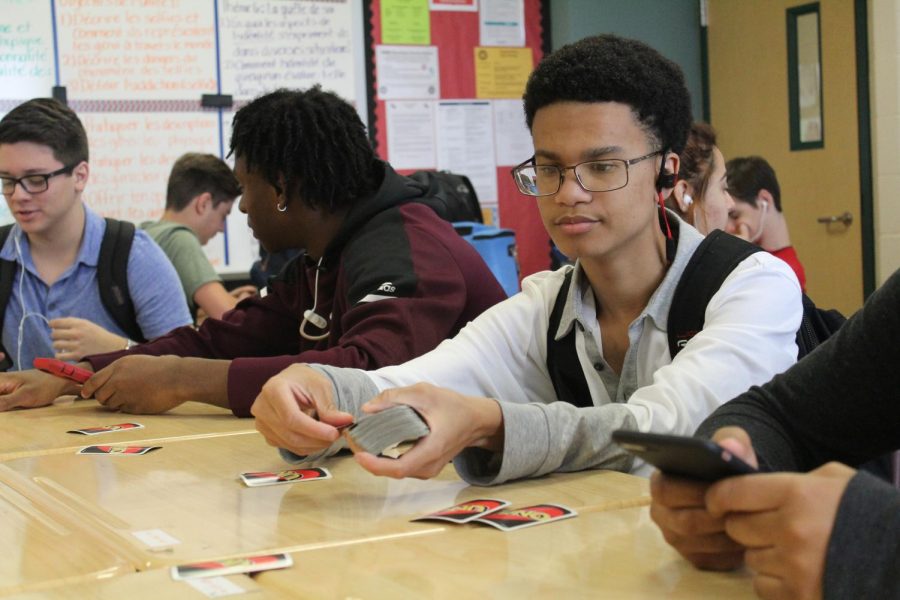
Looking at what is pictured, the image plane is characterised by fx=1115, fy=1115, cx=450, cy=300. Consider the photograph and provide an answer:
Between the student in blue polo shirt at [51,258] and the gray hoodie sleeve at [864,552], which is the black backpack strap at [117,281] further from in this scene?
the gray hoodie sleeve at [864,552]

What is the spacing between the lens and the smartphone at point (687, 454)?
843 mm

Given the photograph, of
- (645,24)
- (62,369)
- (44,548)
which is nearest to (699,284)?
(44,548)

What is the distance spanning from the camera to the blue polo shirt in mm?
2893

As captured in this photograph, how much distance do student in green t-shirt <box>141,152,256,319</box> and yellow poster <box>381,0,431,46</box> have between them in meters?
1.14

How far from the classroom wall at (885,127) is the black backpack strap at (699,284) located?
354 cm

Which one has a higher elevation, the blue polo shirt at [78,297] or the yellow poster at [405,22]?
the yellow poster at [405,22]

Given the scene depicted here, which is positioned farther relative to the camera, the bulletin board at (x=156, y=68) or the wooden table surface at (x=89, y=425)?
the bulletin board at (x=156, y=68)

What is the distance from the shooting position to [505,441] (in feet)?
4.17

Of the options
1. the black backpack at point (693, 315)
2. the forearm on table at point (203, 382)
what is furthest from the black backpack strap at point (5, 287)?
the black backpack at point (693, 315)

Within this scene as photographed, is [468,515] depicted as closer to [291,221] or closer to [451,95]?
[291,221]

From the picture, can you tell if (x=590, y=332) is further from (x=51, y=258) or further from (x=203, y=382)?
(x=51, y=258)

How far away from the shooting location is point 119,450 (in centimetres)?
164

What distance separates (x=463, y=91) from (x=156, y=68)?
1448 mm

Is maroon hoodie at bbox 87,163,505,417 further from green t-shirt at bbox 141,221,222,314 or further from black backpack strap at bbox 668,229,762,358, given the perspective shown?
green t-shirt at bbox 141,221,222,314
